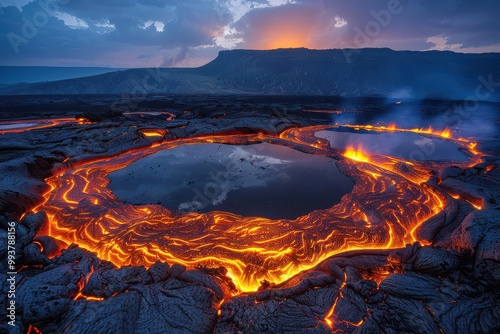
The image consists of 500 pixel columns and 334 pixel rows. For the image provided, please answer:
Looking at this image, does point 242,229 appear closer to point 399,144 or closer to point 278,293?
point 278,293

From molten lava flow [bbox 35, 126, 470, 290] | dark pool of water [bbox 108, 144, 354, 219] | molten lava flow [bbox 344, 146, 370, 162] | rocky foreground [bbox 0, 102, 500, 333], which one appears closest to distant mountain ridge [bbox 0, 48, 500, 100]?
molten lava flow [bbox 344, 146, 370, 162]

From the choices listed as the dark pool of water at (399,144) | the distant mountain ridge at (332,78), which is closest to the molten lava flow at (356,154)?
the dark pool of water at (399,144)

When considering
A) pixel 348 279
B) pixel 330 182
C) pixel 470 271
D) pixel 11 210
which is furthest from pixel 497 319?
pixel 11 210

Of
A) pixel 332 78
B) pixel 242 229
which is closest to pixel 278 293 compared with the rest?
pixel 242 229

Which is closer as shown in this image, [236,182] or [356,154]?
[236,182]

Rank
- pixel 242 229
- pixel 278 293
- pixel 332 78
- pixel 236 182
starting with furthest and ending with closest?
pixel 332 78
pixel 236 182
pixel 242 229
pixel 278 293

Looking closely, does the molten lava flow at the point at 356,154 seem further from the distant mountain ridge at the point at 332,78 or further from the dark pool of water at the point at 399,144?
the distant mountain ridge at the point at 332,78

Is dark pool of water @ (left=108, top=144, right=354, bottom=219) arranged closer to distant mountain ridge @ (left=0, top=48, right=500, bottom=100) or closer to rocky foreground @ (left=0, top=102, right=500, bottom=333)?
rocky foreground @ (left=0, top=102, right=500, bottom=333)
